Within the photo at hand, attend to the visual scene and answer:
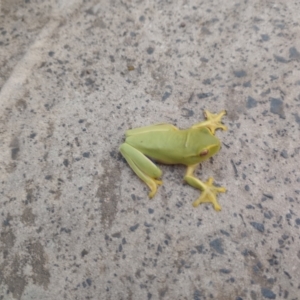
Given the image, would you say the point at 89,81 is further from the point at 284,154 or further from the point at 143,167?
the point at 284,154

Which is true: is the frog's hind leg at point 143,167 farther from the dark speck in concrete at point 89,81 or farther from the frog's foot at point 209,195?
the dark speck in concrete at point 89,81

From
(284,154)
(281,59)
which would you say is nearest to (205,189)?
(284,154)

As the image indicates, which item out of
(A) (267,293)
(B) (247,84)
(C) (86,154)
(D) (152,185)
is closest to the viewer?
(A) (267,293)

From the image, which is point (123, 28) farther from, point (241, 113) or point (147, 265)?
point (147, 265)

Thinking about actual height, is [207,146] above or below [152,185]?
above

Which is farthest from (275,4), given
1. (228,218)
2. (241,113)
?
(228,218)

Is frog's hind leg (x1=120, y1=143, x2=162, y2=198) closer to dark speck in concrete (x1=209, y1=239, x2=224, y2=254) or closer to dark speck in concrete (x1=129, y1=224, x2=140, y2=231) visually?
dark speck in concrete (x1=129, y1=224, x2=140, y2=231)

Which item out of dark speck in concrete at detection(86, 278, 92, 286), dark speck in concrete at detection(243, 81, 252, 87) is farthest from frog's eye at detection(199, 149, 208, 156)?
dark speck in concrete at detection(86, 278, 92, 286)

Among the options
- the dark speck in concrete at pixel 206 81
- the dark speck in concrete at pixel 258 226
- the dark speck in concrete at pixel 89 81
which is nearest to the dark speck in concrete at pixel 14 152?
the dark speck in concrete at pixel 89 81
